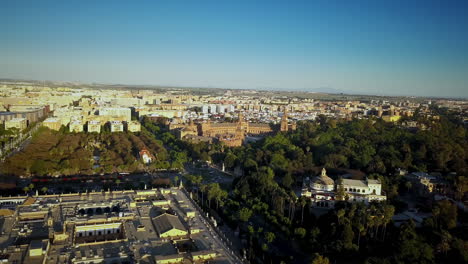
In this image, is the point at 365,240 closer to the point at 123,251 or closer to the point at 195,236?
the point at 195,236

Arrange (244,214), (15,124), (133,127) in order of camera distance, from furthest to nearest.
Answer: (133,127) < (15,124) < (244,214)

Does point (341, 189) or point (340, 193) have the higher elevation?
point (341, 189)

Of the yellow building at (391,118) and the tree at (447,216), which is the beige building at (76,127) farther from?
the yellow building at (391,118)

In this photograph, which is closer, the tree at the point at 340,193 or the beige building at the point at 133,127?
the tree at the point at 340,193

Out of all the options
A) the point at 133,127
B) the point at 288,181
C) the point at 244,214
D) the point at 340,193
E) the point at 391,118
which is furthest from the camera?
the point at 391,118

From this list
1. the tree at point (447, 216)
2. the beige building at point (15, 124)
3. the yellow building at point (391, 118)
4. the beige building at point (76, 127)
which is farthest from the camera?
the yellow building at point (391, 118)

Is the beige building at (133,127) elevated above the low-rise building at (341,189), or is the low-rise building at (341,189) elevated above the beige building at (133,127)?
the beige building at (133,127)

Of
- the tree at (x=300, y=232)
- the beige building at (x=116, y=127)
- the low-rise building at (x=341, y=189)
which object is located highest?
the beige building at (x=116, y=127)

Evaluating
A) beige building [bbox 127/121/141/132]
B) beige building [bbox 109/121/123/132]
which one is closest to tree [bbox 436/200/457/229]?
beige building [bbox 127/121/141/132]

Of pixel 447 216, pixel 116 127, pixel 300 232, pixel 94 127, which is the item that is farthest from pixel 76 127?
pixel 447 216

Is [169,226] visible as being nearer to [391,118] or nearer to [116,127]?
[116,127]

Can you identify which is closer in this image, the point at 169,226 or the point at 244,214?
the point at 169,226

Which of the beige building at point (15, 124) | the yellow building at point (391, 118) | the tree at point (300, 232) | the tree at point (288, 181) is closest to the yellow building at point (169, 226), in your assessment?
the tree at point (300, 232)

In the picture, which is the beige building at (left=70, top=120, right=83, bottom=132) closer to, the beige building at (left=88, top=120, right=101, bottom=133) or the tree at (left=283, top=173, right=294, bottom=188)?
the beige building at (left=88, top=120, right=101, bottom=133)
